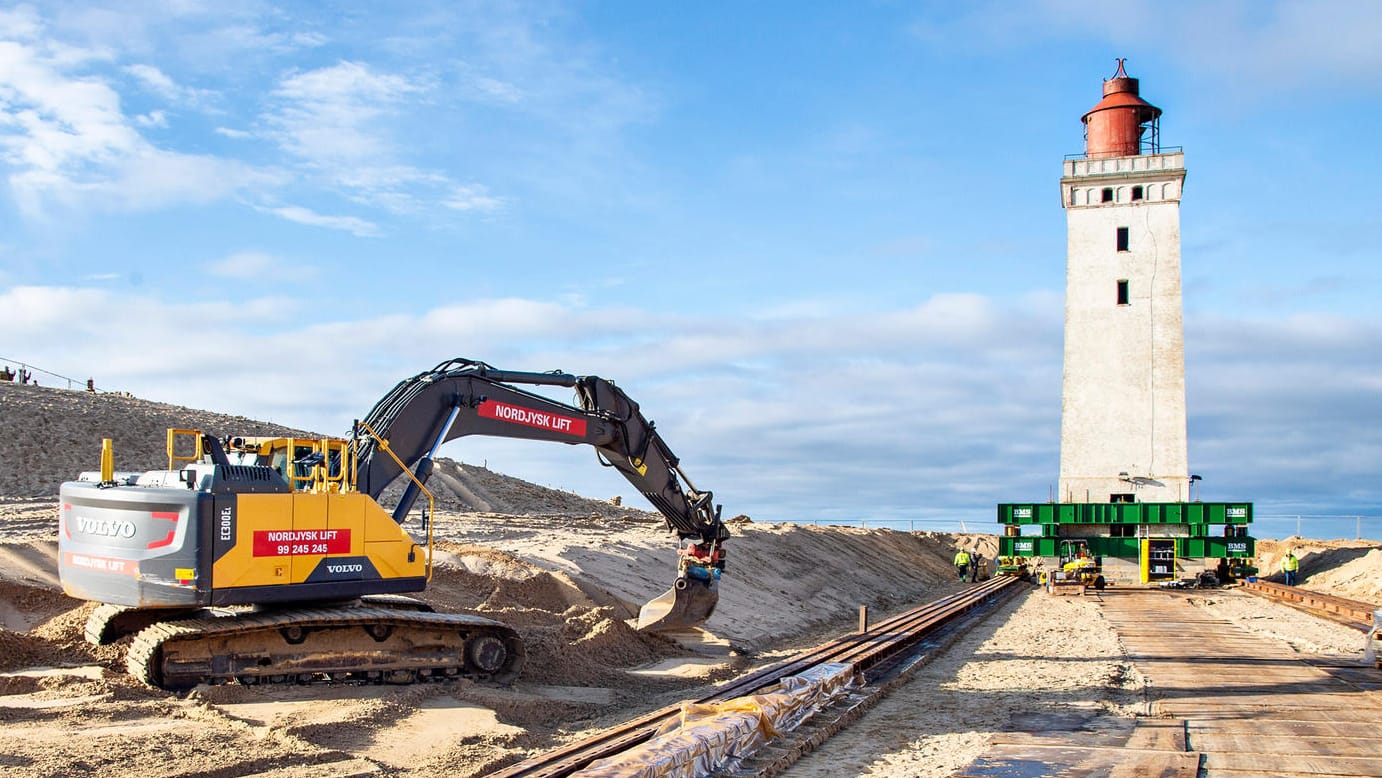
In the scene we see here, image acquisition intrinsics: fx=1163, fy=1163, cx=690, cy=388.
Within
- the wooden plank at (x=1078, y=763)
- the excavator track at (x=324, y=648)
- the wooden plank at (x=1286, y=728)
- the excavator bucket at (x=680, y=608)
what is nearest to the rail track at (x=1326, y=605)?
the wooden plank at (x=1286, y=728)

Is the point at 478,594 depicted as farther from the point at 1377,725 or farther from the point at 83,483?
the point at 1377,725

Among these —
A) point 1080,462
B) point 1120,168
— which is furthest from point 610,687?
point 1120,168

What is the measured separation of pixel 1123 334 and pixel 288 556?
33.2 metres

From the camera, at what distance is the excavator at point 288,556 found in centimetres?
1136

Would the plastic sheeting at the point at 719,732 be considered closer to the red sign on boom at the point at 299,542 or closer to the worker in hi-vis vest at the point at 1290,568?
the red sign on boom at the point at 299,542

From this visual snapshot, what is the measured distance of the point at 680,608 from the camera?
16.6 meters

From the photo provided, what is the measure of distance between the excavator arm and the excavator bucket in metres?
0.01

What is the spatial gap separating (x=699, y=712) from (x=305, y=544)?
457cm

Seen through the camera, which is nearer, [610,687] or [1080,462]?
[610,687]

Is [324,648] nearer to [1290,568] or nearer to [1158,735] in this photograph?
[1158,735]

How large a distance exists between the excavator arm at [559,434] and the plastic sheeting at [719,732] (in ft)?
14.9

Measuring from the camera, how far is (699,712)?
10.2 meters

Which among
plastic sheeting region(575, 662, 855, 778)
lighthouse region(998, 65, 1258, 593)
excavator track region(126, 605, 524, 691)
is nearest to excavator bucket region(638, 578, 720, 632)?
excavator track region(126, 605, 524, 691)

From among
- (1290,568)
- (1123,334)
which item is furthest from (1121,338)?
(1290,568)
